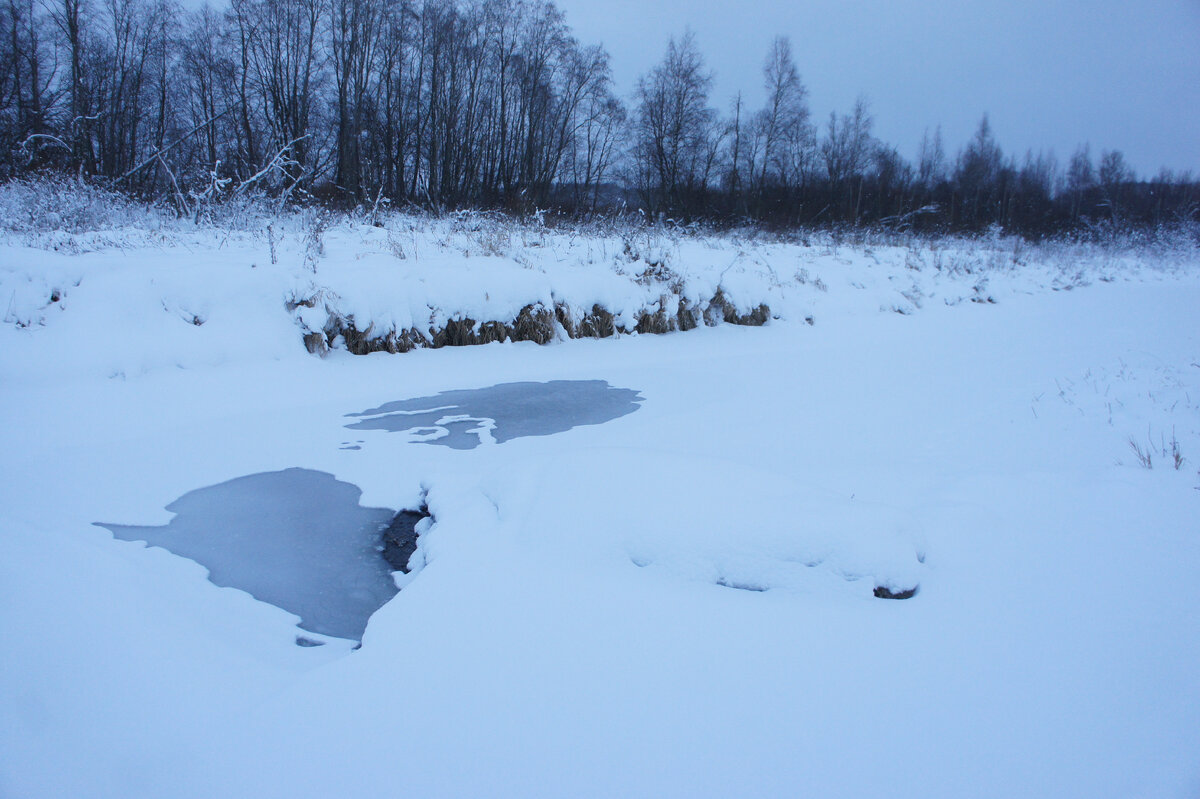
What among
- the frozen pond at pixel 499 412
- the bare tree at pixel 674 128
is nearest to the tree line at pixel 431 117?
the bare tree at pixel 674 128

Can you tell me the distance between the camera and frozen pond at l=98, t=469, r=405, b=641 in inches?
94.6

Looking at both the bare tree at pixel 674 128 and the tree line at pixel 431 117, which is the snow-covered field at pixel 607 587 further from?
the bare tree at pixel 674 128

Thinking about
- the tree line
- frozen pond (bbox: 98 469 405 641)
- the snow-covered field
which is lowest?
frozen pond (bbox: 98 469 405 641)

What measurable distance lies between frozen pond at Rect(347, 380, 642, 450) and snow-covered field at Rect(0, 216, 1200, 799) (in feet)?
0.47

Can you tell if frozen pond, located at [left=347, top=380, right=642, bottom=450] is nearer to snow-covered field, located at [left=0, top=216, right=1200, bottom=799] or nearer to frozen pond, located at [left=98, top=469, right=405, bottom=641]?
snow-covered field, located at [left=0, top=216, right=1200, bottom=799]

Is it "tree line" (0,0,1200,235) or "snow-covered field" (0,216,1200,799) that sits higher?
"tree line" (0,0,1200,235)

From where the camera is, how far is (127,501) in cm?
310

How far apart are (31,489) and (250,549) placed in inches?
57.1

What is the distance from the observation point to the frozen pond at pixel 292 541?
2402 millimetres

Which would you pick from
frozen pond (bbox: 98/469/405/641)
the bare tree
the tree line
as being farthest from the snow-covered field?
the bare tree

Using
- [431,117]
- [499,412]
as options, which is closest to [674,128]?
[431,117]

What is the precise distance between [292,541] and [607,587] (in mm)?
1630

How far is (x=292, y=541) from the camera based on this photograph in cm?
285

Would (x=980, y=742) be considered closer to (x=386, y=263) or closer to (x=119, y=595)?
(x=119, y=595)
